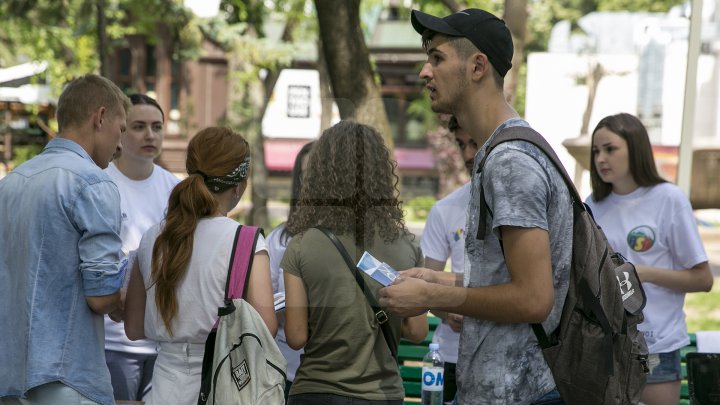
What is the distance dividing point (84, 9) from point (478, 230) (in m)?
12.1

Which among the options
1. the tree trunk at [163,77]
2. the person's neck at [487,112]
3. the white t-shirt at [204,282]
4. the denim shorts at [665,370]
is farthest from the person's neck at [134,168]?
the tree trunk at [163,77]

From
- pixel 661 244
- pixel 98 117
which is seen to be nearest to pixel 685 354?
pixel 661 244

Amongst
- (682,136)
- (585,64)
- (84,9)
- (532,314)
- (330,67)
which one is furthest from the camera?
(84,9)

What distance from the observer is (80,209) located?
297 centimetres

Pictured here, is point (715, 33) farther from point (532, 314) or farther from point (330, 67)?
point (532, 314)

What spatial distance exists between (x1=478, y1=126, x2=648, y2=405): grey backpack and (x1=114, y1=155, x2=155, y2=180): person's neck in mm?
2536

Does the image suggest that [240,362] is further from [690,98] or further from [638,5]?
[638,5]

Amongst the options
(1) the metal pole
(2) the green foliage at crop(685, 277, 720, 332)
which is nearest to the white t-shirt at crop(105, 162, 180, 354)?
(1) the metal pole

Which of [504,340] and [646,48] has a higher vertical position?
[646,48]

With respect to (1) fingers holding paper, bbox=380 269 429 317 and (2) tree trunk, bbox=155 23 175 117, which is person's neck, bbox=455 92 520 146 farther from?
(2) tree trunk, bbox=155 23 175 117

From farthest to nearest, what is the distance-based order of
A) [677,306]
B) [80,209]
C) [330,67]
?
[330,67] < [677,306] < [80,209]

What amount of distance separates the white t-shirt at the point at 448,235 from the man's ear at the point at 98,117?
1.64m

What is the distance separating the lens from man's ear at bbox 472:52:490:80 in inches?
92.1

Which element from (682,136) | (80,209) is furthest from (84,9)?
(80,209)
